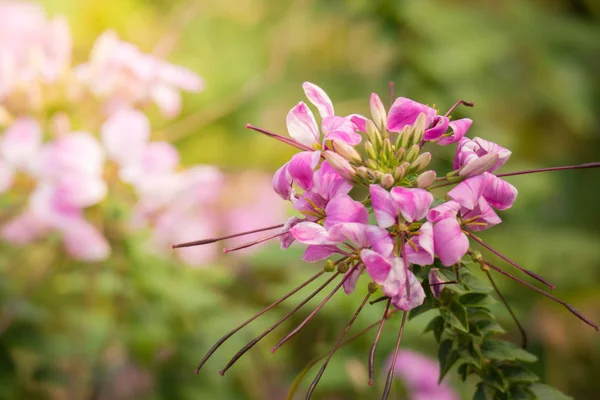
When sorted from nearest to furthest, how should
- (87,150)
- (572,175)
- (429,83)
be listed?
1. (87,150)
2. (429,83)
3. (572,175)

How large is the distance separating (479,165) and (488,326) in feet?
A: 0.28

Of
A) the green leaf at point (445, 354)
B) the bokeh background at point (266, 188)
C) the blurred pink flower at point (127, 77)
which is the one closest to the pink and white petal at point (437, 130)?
the green leaf at point (445, 354)

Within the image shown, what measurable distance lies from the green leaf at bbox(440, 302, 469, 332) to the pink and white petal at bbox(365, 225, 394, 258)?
47 mm

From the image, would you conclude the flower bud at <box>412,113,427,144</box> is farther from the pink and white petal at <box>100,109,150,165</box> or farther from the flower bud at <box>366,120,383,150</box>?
the pink and white petal at <box>100,109,150,165</box>

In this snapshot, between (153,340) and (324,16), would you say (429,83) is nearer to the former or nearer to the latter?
(324,16)

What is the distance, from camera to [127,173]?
61 cm

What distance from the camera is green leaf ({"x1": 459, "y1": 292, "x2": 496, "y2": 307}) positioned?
12.2 inches

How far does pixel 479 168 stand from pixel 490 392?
0.12 metres

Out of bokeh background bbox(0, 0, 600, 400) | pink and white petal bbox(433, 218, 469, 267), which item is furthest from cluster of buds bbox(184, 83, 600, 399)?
bokeh background bbox(0, 0, 600, 400)

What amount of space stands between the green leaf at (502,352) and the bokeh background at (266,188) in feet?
0.75

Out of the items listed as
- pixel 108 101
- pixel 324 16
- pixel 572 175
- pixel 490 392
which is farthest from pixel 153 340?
pixel 572 175

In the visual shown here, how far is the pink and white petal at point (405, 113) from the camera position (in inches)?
12.1

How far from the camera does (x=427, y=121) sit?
31 cm

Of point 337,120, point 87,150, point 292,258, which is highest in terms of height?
point 337,120
